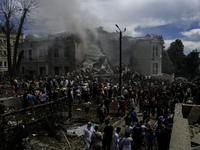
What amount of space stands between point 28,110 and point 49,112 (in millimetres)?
1242

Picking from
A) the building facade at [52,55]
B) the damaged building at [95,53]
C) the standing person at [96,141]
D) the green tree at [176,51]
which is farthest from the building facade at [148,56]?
the standing person at [96,141]

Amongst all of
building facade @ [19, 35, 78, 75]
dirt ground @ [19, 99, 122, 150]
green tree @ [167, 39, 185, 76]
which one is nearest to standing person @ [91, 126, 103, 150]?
dirt ground @ [19, 99, 122, 150]

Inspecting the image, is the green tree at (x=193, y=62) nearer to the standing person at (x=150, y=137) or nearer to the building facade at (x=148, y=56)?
the building facade at (x=148, y=56)

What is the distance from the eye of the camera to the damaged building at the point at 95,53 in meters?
26.4

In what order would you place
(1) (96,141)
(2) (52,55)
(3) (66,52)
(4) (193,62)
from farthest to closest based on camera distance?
(4) (193,62)
(2) (52,55)
(3) (66,52)
(1) (96,141)

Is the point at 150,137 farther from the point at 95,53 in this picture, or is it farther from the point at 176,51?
the point at 176,51

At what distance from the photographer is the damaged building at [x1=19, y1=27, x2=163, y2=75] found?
26.4 metres

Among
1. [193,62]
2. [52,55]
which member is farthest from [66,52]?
[193,62]

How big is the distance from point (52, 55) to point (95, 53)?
852cm

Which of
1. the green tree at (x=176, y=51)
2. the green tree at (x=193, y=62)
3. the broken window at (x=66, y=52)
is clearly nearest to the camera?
the broken window at (x=66, y=52)

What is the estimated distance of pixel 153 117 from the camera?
36.4 feet

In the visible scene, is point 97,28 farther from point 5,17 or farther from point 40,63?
point 5,17

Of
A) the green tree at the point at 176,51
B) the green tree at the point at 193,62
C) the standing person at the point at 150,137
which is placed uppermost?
the green tree at the point at 176,51

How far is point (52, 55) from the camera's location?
29.9 m
